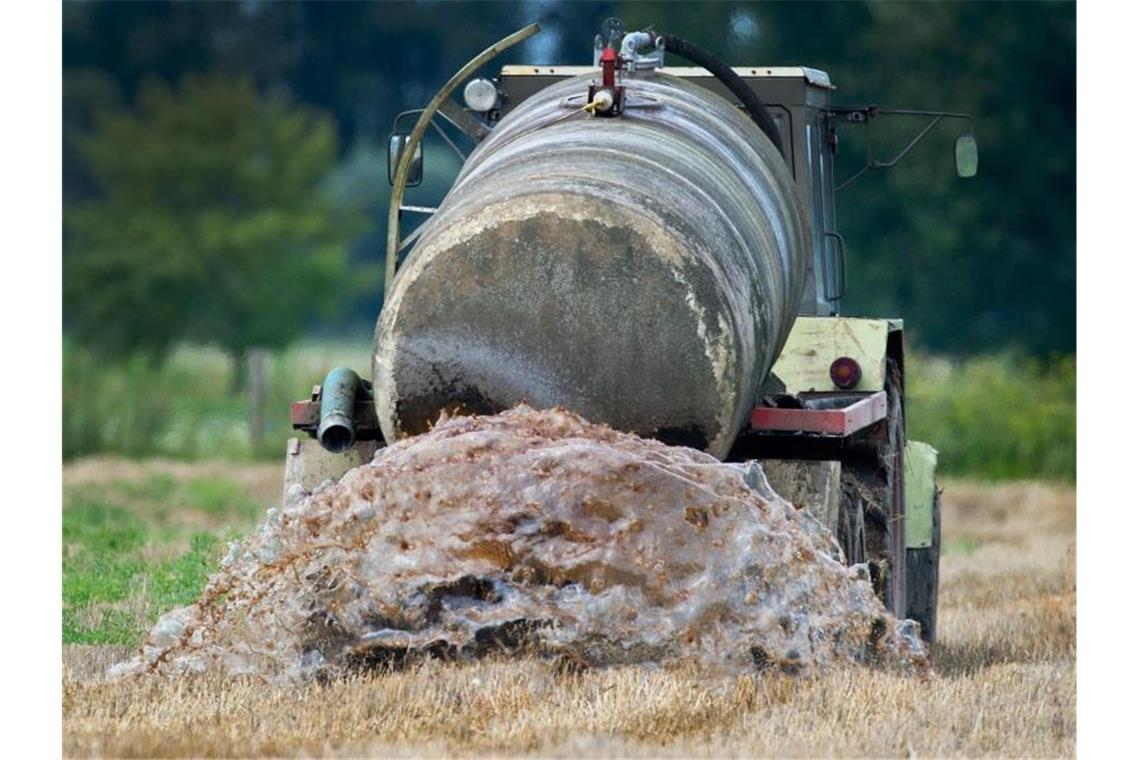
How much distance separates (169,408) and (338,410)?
46.9 ft

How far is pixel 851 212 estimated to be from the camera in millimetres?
22344

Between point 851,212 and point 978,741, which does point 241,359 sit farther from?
point 978,741

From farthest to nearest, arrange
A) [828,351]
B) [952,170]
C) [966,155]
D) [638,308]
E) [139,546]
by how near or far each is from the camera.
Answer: [952,170] < [139,546] < [966,155] < [828,351] < [638,308]

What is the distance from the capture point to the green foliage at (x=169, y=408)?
2119 centimetres

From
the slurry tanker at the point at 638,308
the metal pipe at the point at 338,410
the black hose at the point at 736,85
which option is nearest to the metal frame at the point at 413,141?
the slurry tanker at the point at 638,308

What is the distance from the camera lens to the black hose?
9.11 metres

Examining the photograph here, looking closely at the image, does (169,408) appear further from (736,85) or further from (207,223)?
(736,85)

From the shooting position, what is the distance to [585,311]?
7348 millimetres

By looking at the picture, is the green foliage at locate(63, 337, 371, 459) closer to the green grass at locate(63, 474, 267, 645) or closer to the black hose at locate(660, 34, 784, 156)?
the green grass at locate(63, 474, 267, 645)

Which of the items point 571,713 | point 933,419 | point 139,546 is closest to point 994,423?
point 933,419

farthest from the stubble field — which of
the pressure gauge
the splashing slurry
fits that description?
the pressure gauge

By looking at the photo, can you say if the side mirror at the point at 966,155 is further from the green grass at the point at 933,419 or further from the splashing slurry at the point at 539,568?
the green grass at the point at 933,419

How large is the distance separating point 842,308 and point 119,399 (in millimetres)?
12364
